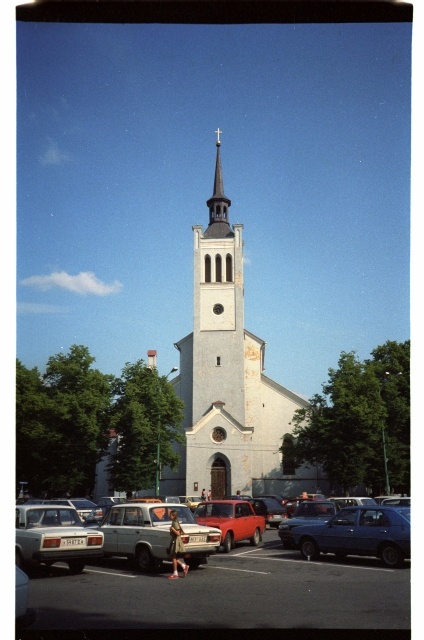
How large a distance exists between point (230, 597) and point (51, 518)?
458 cm

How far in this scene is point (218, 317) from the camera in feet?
149

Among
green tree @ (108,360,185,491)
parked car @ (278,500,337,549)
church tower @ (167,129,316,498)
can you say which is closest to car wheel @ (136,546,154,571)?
parked car @ (278,500,337,549)

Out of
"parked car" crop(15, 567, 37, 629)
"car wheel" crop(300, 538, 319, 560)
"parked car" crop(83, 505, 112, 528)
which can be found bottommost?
"parked car" crop(83, 505, 112, 528)

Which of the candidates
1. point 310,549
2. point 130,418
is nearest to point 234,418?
point 130,418

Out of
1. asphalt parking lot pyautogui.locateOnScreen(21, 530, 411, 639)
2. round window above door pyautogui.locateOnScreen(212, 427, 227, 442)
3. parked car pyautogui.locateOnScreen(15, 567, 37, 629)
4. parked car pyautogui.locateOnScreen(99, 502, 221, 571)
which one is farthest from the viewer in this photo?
round window above door pyautogui.locateOnScreen(212, 427, 227, 442)

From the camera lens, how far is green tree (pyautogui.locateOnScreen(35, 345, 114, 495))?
33.2 meters

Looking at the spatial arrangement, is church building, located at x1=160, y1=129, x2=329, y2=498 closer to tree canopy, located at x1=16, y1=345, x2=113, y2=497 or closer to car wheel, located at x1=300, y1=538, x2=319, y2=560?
tree canopy, located at x1=16, y1=345, x2=113, y2=497

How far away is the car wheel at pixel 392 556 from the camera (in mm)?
12859

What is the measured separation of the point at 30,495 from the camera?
36062 millimetres

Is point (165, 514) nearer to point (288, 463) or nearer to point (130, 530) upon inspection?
point (130, 530)

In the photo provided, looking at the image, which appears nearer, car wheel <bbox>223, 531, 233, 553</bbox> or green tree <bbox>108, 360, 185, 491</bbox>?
car wheel <bbox>223, 531, 233, 553</bbox>

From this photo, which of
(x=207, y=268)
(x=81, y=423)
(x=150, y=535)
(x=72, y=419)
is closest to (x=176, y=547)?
(x=150, y=535)

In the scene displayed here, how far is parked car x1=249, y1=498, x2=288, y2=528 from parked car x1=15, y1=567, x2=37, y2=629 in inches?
711
